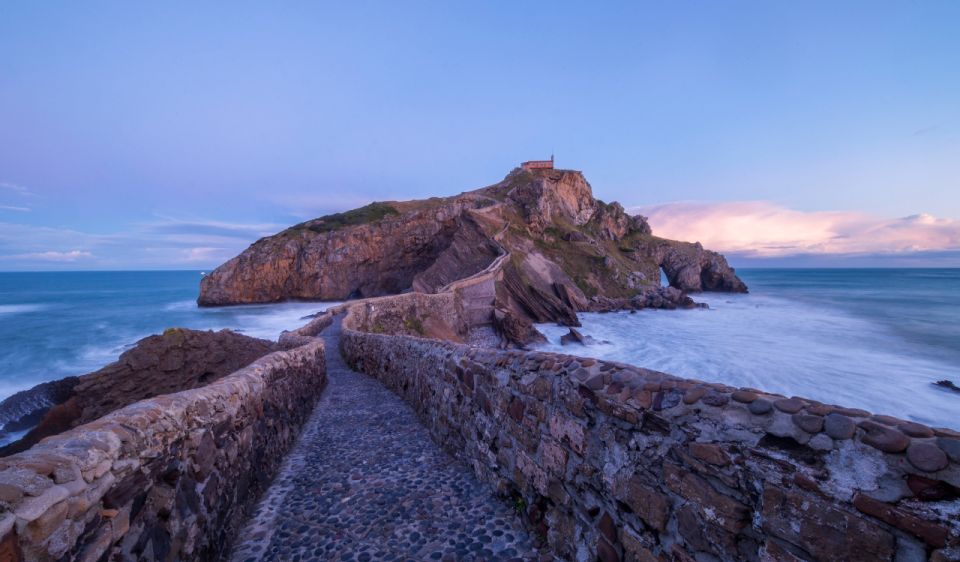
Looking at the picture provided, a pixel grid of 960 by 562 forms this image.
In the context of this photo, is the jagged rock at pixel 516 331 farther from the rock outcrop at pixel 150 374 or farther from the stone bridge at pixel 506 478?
the stone bridge at pixel 506 478

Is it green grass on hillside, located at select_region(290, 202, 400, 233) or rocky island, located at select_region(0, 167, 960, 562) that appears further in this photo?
green grass on hillside, located at select_region(290, 202, 400, 233)

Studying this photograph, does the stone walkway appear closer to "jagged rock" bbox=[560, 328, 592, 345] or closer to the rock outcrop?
the rock outcrop

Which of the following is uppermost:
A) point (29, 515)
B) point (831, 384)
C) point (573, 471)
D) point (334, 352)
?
point (29, 515)

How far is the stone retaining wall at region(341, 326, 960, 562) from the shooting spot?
1.60 m

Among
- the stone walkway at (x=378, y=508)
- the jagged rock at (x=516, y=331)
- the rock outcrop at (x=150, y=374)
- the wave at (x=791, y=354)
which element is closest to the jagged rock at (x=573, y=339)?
the wave at (x=791, y=354)

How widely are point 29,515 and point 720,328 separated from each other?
130 ft

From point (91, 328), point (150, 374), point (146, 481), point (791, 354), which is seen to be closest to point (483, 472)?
point (146, 481)

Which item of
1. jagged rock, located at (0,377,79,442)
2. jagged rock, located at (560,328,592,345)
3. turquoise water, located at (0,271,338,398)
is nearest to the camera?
jagged rock, located at (0,377,79,442)

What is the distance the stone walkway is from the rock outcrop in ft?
21.9

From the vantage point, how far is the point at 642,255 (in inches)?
2419

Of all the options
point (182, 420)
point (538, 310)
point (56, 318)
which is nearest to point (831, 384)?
point (538, 310)

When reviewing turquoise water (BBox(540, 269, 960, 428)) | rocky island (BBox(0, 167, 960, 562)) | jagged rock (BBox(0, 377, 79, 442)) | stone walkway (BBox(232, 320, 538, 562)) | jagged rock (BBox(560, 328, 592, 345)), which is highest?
rocky island (BBox(0, 167, 960, 562))

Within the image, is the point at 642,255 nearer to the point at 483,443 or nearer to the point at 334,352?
the point at 334,352

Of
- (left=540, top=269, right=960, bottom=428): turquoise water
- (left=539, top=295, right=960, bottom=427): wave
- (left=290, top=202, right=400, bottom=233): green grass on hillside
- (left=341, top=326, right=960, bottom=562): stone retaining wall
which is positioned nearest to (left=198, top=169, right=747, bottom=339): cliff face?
(left=290, top=202, right=400, bottom=233): green grass on hillside
